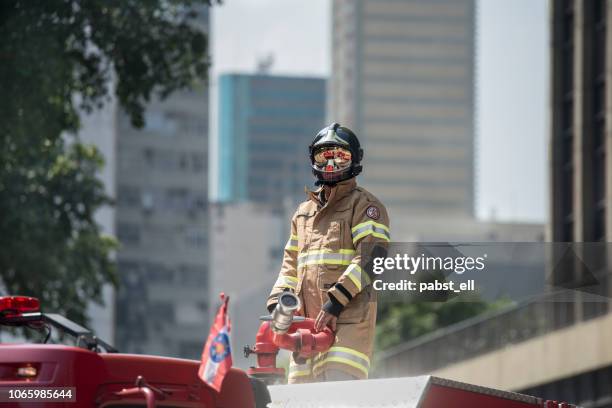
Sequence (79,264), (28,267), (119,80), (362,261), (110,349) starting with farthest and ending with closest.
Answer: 1. (79,264)
2. (28,267)
3. (119,80)
4. (362,261)
5. (110,349)

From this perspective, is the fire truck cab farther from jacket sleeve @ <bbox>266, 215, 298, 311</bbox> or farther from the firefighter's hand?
jacket sleeve @ <bbox>266, 215, 298, 311</bbox>

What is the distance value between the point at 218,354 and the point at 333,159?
117 inches

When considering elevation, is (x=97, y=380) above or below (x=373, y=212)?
below

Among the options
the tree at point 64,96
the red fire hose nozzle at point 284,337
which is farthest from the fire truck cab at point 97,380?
the tree at point 64,96

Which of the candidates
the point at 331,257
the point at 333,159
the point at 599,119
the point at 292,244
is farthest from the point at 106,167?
the point at 331,257

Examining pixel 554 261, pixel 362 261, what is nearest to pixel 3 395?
pixel 362 261

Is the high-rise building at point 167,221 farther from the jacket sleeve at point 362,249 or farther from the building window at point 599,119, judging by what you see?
the jacket sleeve at point 362,249

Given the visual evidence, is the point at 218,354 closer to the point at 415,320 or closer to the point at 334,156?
the point at 334,156

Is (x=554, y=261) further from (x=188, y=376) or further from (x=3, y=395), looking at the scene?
(x=3, y=395)

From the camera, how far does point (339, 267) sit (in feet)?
27.7

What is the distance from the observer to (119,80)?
1970 centimetres

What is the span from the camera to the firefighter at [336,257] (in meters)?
8.20

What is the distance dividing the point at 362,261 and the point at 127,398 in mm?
2802

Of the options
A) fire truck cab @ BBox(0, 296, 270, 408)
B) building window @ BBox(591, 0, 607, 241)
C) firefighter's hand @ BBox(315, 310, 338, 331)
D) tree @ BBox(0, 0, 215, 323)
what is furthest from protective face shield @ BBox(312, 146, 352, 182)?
building window @ BBox(591, 0, 607, 241)
